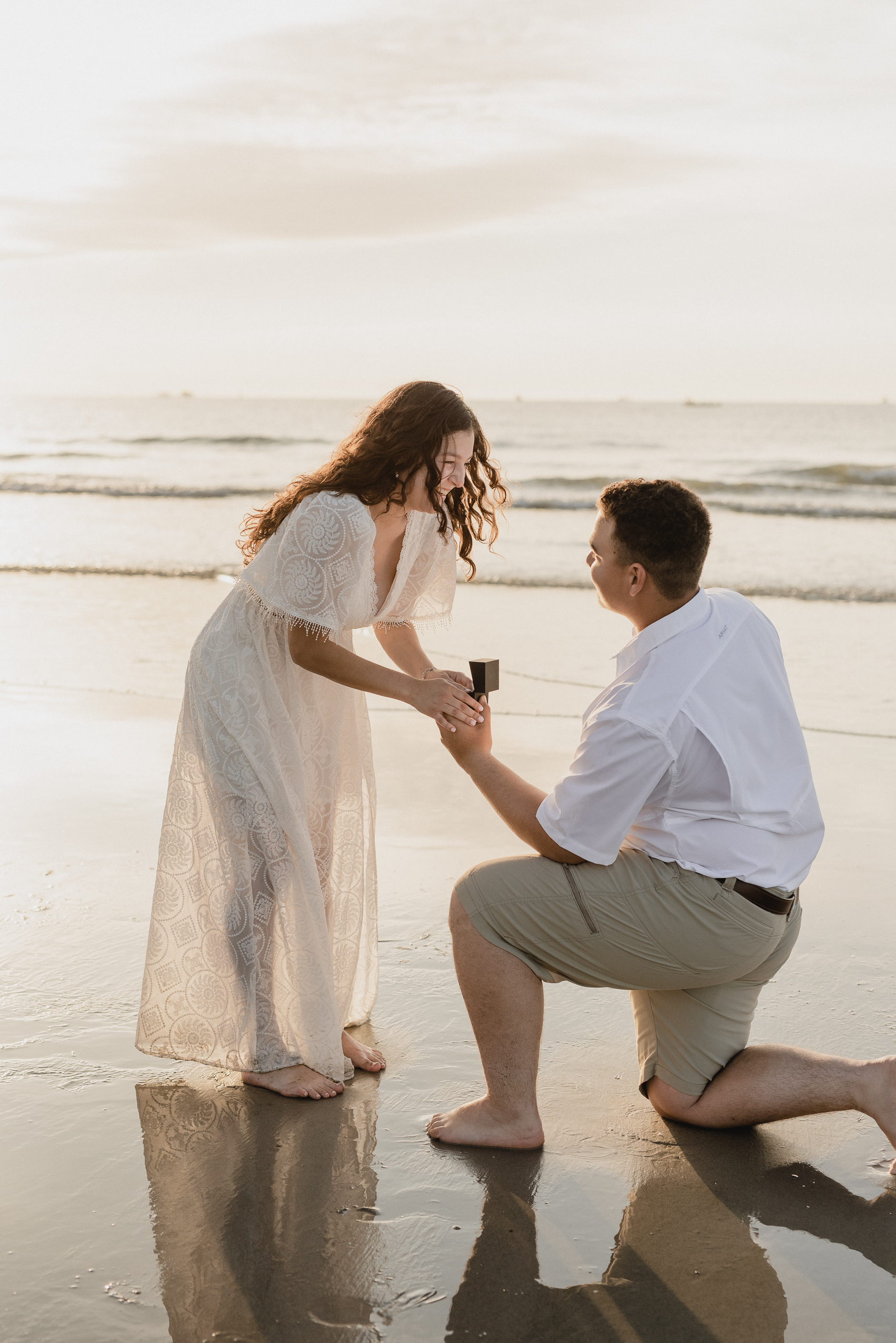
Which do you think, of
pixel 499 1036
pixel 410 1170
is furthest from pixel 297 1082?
pixel 499 1036

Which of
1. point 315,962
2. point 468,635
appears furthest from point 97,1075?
point 468,635

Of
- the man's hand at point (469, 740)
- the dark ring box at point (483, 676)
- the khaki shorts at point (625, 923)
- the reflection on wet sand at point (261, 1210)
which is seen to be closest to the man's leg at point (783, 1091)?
the khaki shorts at point (625, 923)

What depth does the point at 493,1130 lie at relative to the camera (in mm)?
2656

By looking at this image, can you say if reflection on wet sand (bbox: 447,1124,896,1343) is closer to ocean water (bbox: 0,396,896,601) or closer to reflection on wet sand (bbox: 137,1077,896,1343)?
reflection on wet sand (bbox: 137,1077,896,1343)

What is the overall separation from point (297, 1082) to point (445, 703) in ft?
3.30

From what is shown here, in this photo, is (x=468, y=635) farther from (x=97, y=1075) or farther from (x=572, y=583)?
(x=97, y=1075)

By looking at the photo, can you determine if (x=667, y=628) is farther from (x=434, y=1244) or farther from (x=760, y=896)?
(x=434, y=1244)

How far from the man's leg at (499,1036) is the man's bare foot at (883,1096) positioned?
72cm

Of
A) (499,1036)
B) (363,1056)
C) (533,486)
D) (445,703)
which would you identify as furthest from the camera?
(533,486)

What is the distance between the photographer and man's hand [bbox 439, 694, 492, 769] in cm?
276

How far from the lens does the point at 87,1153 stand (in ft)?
8.47

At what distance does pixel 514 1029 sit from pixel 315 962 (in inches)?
21.2

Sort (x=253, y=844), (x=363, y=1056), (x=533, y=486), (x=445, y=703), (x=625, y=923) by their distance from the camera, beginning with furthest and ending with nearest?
1. (x=533, y=486)
2. (x=363, y=1056)
3. (x=253, y=844)
4. (x=445, y=703)
5. (x=625, y=923)

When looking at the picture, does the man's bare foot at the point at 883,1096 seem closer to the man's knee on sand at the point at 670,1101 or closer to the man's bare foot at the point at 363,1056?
the man's knee on sand at the point at 670,1101
